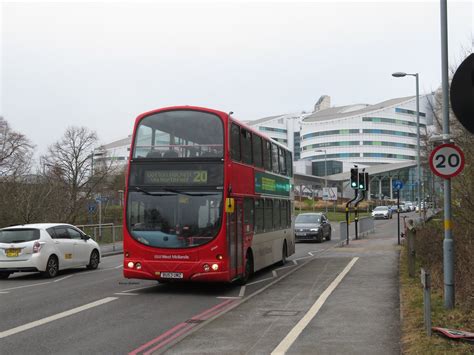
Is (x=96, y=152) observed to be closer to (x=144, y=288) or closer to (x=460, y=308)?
(x=144, y=288)

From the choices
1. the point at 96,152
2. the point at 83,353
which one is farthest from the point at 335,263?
the point at 96,152

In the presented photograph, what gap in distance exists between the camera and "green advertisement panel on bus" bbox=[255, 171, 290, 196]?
49.8 feet

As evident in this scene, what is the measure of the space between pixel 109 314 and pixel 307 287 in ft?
16.7

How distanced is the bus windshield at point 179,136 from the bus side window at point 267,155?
12.0ft

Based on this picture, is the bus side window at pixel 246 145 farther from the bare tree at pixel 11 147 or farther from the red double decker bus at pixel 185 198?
the bare tree at pixel 11 147

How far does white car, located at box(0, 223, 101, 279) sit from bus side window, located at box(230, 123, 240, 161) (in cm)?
651

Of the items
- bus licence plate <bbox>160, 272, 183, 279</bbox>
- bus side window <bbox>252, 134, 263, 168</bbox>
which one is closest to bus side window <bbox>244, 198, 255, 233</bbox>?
bus side window <bbox>252, 134, 263, 168</bbox>

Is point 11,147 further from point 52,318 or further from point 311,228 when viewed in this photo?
point 52,318

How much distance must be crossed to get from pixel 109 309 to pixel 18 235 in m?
6.54

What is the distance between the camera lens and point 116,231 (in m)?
30.5

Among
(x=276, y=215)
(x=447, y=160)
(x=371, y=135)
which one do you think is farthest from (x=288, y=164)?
(x=371, y=135)

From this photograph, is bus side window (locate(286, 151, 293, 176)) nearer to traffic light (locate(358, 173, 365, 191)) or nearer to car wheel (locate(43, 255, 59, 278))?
traffic light (locate(358, 173, 365, 191))

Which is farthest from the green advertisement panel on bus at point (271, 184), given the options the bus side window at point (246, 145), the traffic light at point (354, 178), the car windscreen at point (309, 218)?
the car windscreen at point (309, 218)

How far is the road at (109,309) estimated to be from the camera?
25.6 ft
